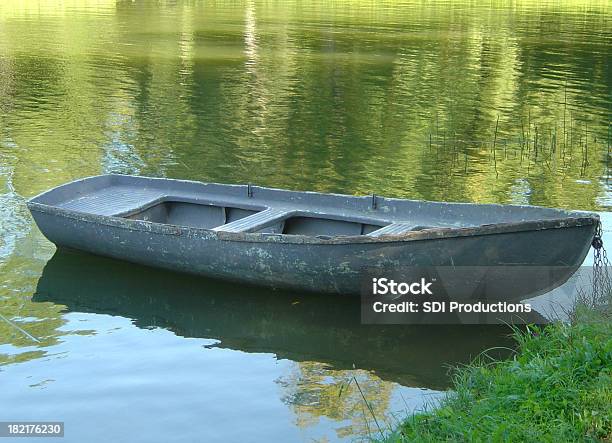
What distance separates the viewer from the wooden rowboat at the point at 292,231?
9086 millimetres

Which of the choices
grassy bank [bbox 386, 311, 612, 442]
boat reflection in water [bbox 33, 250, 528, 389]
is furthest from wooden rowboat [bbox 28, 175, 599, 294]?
grassy bank [bbox 386, 311, 612, 442]

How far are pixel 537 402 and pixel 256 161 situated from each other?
35.3ft

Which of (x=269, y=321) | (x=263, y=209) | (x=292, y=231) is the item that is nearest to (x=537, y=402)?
(x=269, y=321)

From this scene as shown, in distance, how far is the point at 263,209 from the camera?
11258mm

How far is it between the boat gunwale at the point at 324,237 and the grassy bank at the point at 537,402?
5.44 feet

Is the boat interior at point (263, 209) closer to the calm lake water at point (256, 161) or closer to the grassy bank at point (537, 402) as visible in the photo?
the calm lake water at point (256, 161)

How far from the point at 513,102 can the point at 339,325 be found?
45.9ft

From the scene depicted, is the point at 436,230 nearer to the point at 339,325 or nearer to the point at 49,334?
the point at 339,325

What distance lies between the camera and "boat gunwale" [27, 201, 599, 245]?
887 centimetres

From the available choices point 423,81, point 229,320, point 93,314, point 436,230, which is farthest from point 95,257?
point 423,81

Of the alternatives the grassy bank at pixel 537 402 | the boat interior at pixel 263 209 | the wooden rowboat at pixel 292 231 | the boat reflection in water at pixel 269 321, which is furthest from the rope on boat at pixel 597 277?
the grassy bank at pixel 537 402

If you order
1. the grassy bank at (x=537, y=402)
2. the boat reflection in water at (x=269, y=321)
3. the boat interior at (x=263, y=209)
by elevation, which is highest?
the boat interior at (x=263, y=209)

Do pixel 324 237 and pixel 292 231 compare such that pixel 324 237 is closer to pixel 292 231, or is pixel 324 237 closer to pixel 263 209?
pixel 292 231

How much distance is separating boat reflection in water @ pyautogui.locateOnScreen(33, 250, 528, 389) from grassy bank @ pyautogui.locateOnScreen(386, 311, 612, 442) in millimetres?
1441
